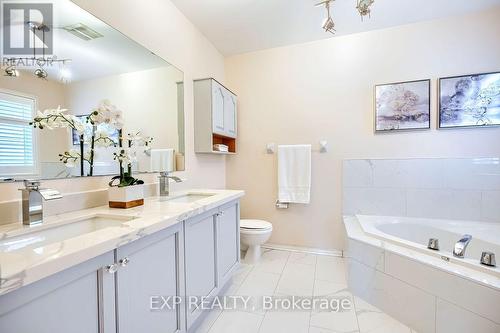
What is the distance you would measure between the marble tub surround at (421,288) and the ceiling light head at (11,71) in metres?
2.31

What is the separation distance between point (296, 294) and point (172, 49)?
2304 mm

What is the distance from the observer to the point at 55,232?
0.94 metres

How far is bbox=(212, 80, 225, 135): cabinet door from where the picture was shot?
223cm

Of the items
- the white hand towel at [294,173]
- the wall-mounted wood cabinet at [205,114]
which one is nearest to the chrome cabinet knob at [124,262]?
the wall-mounted wood cabinet at [205,114]

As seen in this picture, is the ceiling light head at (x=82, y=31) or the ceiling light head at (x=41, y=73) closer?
the ceiling light head at (x=41, y=73)

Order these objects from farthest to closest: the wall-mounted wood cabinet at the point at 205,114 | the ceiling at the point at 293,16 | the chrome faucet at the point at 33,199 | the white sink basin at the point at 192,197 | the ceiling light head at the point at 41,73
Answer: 1. the wall-mounted wood cabinet at the point at 205,114
2. the ceiling at the point at 293,16
3. the white sink basin at the point at 192,197
4. the ceiling light head at the point at 41,73
5. the chrome faucet at the point at 33,199

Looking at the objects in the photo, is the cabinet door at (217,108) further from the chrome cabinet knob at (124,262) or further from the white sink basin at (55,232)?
the chrome cabinet knob at (124,262)

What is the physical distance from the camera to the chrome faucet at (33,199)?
2.92 ft

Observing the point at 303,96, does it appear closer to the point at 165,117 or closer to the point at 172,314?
the point at 165,117

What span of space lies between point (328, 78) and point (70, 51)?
2.31 m

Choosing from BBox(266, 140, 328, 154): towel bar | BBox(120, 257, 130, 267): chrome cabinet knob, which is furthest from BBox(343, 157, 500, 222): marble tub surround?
BBox(120, 257, 130, 267): chrome cabinet knob

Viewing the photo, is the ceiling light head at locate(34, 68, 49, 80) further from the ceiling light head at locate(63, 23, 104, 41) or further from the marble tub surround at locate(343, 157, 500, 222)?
the marble tub surround at locate(343, 157, 500, 222)

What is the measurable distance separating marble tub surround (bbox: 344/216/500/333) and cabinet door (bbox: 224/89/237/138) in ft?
5.39

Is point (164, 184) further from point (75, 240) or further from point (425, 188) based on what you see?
point (425, 188)
